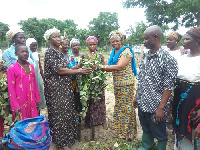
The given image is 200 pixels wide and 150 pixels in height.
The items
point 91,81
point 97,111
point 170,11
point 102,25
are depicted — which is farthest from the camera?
point 102,25

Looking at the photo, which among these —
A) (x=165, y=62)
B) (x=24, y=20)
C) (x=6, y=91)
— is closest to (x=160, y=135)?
(x=165, y=62)

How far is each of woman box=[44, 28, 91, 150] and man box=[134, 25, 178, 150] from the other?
108 centimetres

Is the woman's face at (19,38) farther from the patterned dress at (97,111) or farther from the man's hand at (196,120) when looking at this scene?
the man's hand at (196,120)

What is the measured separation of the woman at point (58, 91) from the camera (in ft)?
9.48

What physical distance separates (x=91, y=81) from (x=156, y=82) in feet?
4.10

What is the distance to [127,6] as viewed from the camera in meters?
20.3

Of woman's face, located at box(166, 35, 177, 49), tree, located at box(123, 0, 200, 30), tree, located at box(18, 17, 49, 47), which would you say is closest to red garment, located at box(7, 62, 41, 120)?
woman's face, located at box(166, 35, 177, 49)

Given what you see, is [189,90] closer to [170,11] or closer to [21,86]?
[21,86]

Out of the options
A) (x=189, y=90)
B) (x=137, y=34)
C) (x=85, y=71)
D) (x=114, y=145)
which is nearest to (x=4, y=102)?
(x=85, y=71)

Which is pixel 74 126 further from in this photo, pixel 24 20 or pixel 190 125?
pixel 24 20

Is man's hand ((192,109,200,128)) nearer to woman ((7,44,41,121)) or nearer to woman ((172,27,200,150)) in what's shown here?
woman ((172,27,200,150))

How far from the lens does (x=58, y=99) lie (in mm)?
2957

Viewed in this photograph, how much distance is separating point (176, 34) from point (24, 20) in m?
37.2

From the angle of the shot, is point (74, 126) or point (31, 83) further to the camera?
point (74, 126)
